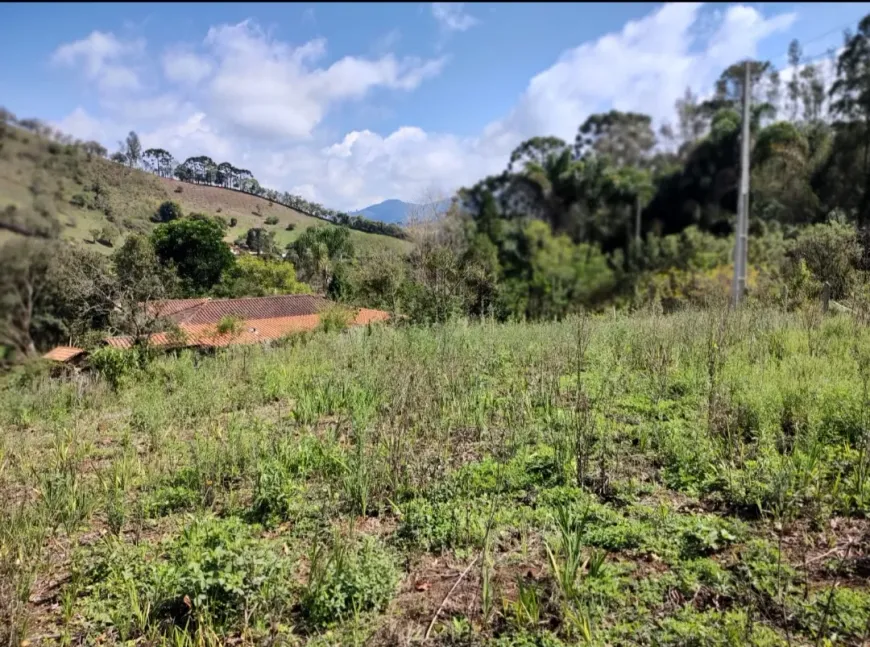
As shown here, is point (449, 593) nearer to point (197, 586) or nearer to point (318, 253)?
point (197, 586)

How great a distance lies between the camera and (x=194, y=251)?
654cm

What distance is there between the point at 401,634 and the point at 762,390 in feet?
9.19

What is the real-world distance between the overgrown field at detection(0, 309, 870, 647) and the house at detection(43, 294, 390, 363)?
4.65 feet

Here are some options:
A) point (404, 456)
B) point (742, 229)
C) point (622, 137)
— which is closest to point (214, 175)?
point (404, 456)

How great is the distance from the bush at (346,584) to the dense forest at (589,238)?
432 cm

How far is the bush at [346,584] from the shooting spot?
212 centimetres

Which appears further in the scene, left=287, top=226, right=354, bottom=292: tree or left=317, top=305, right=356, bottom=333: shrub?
left=287, top=226, right=354, bottom=292: tree

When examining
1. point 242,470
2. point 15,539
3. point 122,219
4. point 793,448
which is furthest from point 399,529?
point 122,219

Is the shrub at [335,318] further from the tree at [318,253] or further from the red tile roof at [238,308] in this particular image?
the tree at [318,253]

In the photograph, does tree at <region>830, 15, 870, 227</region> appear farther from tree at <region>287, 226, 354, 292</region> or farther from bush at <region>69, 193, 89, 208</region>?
bush at <region>69, 193, 89, 208</region>

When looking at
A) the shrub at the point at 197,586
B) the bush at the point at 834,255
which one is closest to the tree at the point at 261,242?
the shrub at the point at 197,586

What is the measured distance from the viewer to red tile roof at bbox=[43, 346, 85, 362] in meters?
5.73

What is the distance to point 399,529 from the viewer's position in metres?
2.66

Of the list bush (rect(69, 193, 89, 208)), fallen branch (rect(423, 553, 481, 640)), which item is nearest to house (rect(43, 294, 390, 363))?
bush (rect(69, 193, 89, 208))
